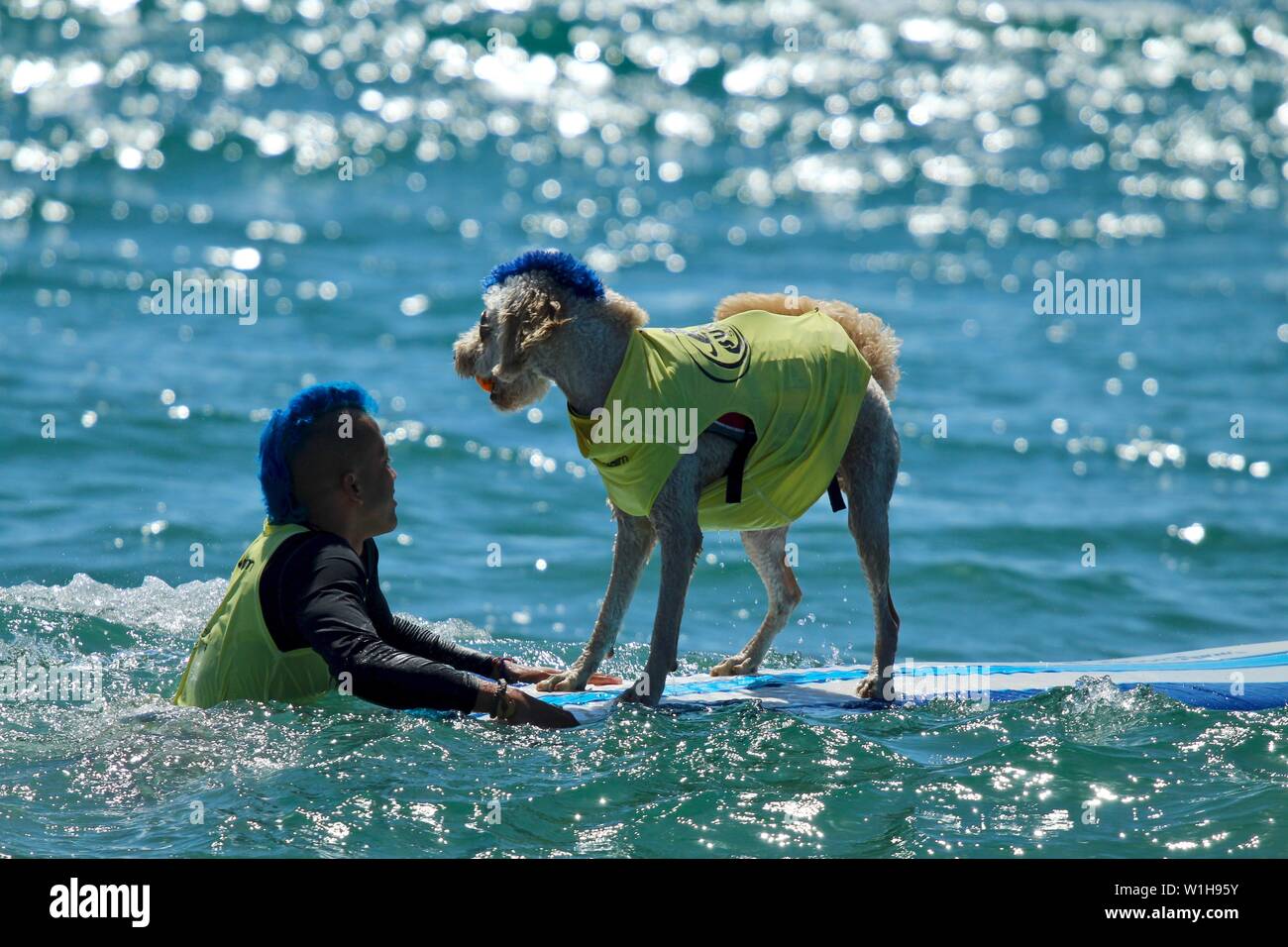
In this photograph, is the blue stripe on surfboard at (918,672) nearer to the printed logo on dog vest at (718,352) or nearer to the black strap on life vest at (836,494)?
the black strap on life vest at (836,494)

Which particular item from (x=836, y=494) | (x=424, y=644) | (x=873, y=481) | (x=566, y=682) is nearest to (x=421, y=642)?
(x=424, y=644)

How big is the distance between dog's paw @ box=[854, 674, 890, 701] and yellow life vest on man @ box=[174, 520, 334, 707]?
101 inches

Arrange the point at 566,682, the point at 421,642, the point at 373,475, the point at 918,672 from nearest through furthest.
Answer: the point at 373,475
the point at 566,682
the point at 421,642
the point at 918,672

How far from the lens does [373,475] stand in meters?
6.48

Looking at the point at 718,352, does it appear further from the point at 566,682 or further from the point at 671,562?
the point at 566,682

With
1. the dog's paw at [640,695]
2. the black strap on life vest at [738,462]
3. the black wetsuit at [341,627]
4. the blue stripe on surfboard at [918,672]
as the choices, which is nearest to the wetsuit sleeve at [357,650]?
the black wetsuit at [341,627]

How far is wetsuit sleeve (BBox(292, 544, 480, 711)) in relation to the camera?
6.12m

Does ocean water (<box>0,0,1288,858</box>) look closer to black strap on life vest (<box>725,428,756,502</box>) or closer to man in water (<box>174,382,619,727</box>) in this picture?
man in water (<box>174,382,619,727</box>)

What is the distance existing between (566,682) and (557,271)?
1900mm

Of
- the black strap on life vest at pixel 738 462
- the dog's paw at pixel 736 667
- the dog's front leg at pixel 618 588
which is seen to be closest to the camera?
the black strap on life vest at pixel 738 462

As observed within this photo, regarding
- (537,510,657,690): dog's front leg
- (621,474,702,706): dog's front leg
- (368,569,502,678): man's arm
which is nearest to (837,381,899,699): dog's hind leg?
(621,474,702,706): dog's front leg

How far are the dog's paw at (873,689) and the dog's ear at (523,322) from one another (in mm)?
2301

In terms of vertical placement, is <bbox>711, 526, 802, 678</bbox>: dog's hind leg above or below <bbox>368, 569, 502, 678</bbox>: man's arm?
above

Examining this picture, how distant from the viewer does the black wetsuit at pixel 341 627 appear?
6125mm
